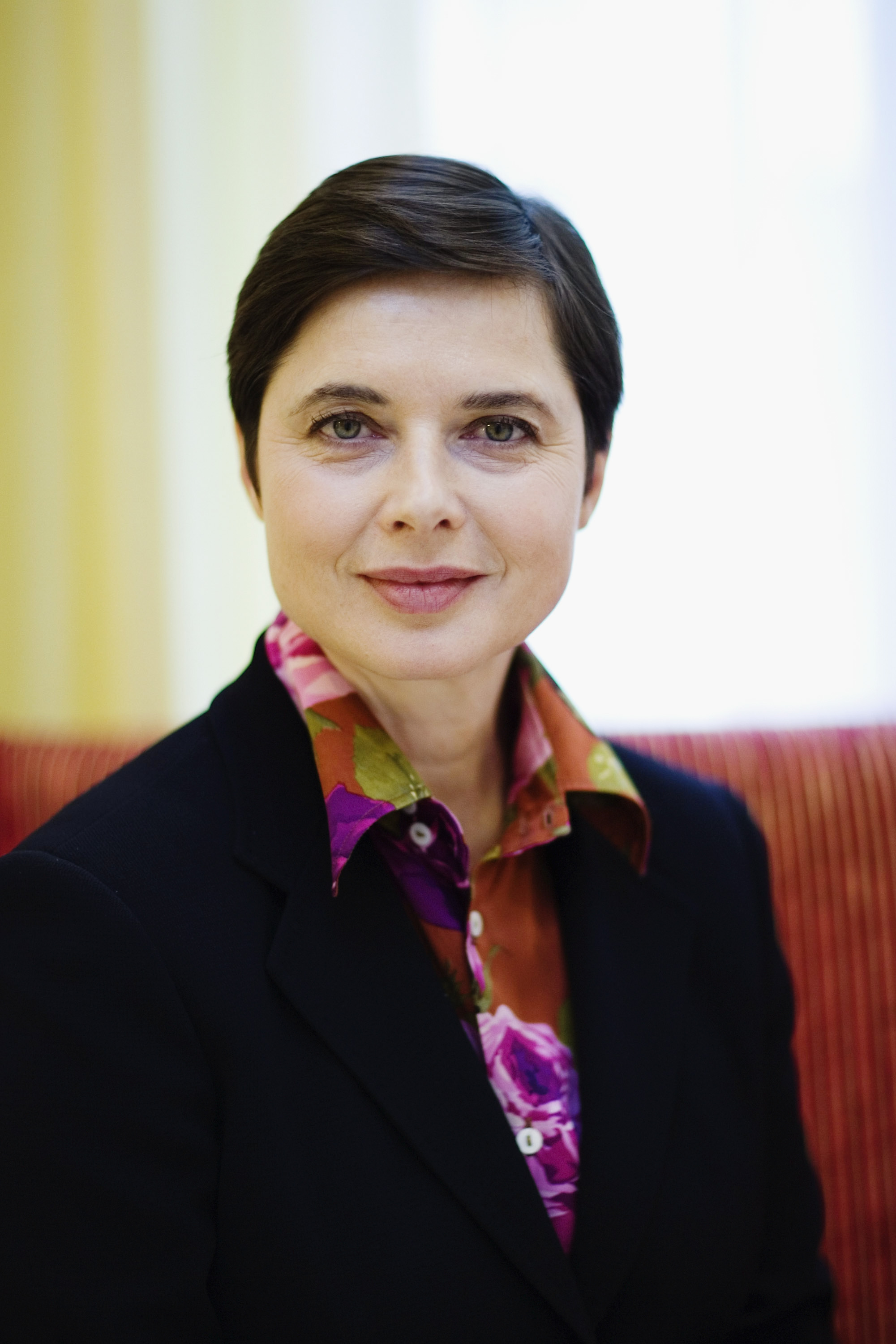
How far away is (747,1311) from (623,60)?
193 centimetres

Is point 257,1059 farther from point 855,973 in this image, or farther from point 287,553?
point 855,973

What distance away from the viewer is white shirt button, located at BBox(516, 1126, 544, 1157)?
934 mm

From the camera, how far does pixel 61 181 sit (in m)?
1.99

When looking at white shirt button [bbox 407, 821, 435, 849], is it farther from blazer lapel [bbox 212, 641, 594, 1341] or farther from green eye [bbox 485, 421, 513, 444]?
green eye [bbox 485, 421, 513, 444]

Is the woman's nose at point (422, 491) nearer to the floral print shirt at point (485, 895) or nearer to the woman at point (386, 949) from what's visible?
the woman at point (386, 949)

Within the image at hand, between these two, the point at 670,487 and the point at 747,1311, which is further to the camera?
the point at 670,487

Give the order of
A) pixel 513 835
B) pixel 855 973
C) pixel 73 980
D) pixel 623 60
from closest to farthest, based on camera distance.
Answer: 1. pixel 73 980
2. pixel 513 835
3. pixel 855 973
4. pixel 623 60

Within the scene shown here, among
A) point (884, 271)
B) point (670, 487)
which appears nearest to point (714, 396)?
point (670, 487)

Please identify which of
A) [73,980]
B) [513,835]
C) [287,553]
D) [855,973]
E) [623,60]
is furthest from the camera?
[623,60]

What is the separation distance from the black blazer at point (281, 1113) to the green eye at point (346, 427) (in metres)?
0.25

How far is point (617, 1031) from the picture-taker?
100 centimetres

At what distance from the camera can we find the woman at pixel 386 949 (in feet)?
2.59

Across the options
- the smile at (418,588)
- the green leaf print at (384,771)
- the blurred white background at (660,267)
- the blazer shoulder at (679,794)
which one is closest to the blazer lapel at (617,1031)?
the blazer shoulder at (679,794)

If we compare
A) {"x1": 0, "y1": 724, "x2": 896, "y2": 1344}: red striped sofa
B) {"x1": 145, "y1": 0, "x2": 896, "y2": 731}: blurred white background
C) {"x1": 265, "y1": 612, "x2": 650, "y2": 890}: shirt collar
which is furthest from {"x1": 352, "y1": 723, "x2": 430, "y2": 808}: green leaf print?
{"x1": 145, "y1": 0, "x2": 896, "y2": 731}: blurred white background
